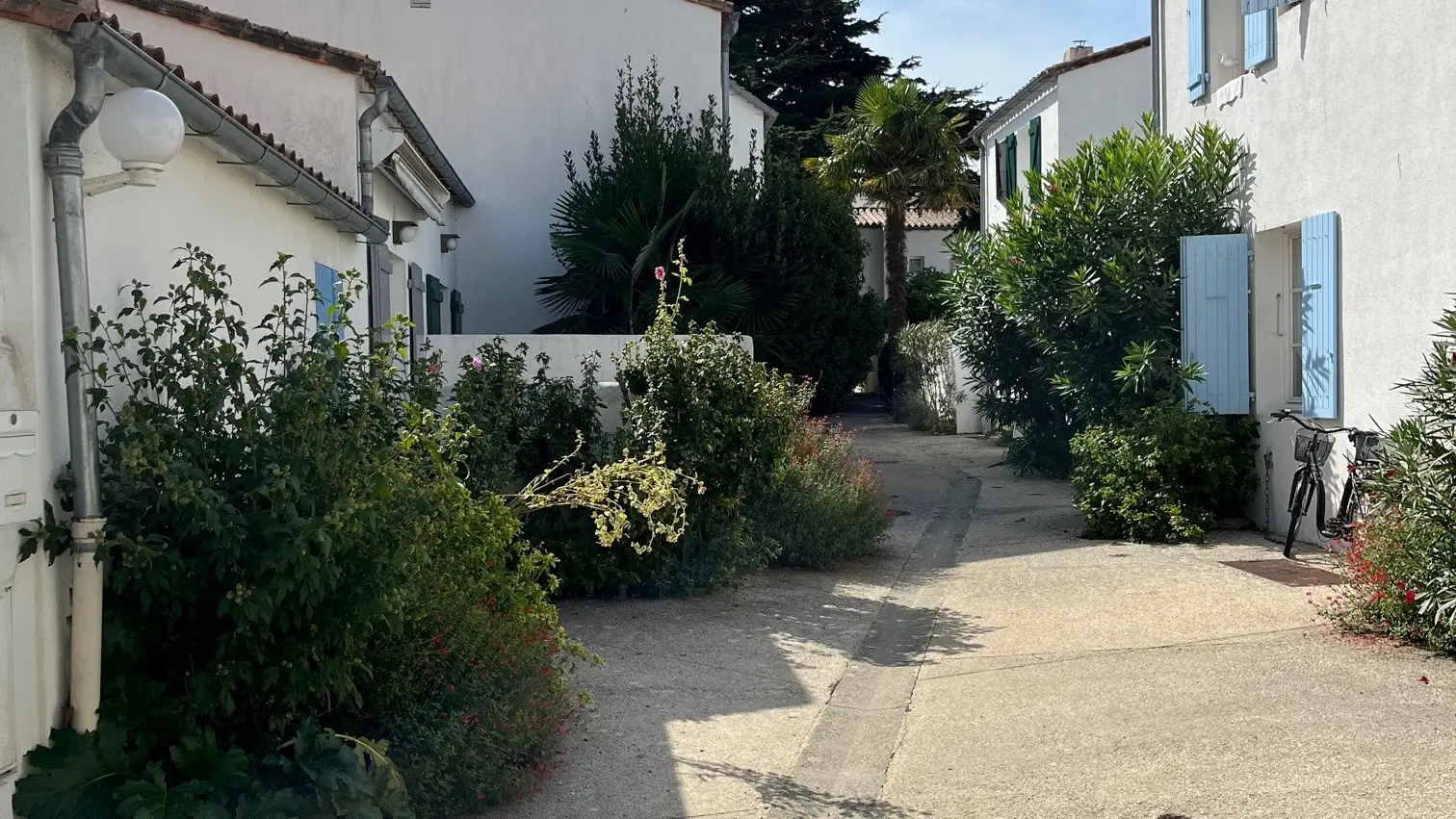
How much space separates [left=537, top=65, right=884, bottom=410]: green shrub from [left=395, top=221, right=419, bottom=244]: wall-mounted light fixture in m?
3.80

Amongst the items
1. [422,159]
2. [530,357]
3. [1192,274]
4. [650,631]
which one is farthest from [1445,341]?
[422,159]

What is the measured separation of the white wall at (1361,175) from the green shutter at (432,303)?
758 cm

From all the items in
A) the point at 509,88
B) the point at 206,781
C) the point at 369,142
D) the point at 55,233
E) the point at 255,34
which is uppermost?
the point at 509,88

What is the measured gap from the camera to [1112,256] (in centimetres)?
1118

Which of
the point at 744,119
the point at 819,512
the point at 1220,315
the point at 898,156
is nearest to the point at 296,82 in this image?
the point at 819,512

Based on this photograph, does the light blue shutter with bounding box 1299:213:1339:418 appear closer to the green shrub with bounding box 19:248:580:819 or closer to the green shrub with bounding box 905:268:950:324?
the green shrub with bounding box 19:248:580:819

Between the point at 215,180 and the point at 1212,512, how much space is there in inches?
309

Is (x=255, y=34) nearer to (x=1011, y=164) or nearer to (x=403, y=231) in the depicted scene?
(x=403, y=231)

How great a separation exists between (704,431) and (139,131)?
4.71 m

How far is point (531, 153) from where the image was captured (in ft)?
56.3

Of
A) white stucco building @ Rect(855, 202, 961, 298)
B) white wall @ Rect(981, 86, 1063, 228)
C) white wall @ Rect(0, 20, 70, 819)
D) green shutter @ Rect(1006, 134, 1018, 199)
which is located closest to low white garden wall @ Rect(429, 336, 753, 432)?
white wall @ Rect(0, 20, 70, 819)

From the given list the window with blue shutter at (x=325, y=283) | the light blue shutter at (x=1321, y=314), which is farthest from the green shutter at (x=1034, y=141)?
the window with blue shutter at (x=325, y=283)

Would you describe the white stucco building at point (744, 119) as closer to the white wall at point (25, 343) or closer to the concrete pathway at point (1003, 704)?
the concrete pathway at point (1003, 704)

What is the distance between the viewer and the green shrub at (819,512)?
933cm
